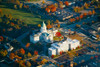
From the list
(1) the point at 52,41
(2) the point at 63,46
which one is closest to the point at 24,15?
(1) the point at 52,41

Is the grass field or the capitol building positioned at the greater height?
the grass field

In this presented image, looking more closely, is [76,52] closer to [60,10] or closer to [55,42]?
[55,42]

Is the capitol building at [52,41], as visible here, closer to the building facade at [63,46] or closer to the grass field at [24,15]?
the building facade at [63,46]

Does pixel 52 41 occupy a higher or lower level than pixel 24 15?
lower

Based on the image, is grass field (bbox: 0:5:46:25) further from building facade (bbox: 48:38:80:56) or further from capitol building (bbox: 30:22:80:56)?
building facade (bbox: 48:38:80:56)

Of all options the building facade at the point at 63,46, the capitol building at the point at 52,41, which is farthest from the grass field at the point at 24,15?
the building facade at the point at 63,46

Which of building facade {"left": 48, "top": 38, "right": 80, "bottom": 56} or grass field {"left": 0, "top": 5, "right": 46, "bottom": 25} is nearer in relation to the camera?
building facade {"left": 48, "top": 38, "right": 80, "bottom": 56}

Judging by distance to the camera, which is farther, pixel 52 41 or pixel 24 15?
pixel 24 15

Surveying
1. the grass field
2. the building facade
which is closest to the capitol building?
the building facade

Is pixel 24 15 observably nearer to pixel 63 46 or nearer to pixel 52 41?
pixel 52 41
